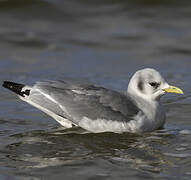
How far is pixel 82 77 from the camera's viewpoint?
9.69m

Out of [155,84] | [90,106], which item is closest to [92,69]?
[155,84]

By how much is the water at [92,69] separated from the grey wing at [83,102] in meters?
0.27

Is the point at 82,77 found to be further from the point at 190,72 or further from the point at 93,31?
the point at 93,31

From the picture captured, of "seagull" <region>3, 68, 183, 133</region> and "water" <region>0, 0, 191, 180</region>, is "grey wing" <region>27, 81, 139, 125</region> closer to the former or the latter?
"seagull" <region>3, 68, 183, 133</region>

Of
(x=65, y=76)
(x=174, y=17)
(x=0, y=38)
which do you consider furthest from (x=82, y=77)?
(x=174, y=17)

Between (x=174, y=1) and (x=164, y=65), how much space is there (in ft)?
11.8

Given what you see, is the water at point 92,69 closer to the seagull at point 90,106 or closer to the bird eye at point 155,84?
the seagull at point 90,106

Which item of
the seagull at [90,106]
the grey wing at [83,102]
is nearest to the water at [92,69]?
the seagull at [90,106]

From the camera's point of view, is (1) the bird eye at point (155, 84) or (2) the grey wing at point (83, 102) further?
(1) the bird eye at point (155, 84)

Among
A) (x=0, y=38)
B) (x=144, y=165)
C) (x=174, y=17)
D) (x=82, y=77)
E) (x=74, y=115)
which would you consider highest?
(x=174, y=17)

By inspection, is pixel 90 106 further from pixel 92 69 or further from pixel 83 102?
pixel 92 69

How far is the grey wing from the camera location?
6570mm

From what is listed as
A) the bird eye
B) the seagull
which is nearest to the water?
the seagull

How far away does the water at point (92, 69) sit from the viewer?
17.9 feet
